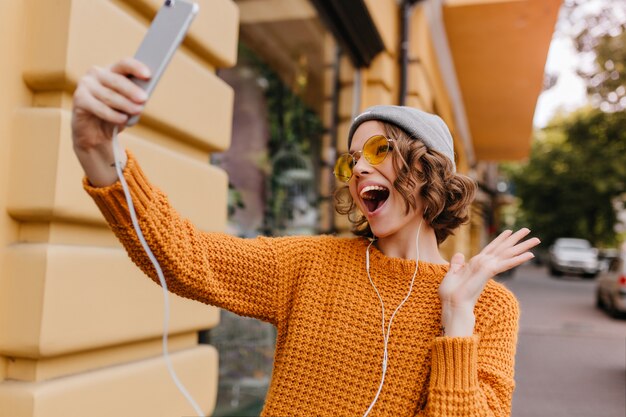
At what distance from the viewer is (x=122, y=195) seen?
1.22 meters

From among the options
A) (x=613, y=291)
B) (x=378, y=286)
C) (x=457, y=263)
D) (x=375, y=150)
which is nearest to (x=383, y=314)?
(x=378, y=286)

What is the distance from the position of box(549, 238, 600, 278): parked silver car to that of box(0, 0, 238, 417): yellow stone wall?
1051 inches

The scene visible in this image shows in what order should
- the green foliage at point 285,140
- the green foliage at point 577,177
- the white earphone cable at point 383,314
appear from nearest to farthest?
the white earphone cable at point 383,314 < the green foliage at point 285,140 < the green foliage at point 577,177

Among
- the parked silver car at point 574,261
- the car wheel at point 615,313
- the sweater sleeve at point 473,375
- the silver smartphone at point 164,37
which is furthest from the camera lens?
the parked silver car at point 574,261

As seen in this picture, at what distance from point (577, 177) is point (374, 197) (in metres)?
27.8

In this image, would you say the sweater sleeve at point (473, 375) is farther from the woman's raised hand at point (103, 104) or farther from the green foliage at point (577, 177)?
the green foliage at point (577, 177)

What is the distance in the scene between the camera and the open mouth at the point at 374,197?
1.66 meters

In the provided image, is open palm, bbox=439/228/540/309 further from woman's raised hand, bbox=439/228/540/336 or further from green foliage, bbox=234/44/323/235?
green foliage, bbox=234/44/323/235

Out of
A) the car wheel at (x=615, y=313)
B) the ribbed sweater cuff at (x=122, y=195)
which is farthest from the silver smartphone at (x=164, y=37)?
the car wheel at (x=615, y=313)

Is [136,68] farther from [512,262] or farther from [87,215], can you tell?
[87,215]

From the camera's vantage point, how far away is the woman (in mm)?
1381

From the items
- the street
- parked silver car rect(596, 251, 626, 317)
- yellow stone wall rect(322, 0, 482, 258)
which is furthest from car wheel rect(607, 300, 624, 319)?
yellow stone wall rect(322, 0, 482, 258)

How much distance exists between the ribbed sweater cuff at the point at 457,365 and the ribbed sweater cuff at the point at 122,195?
0.75 meters

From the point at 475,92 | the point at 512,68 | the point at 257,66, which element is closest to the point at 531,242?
the point at 257,66
